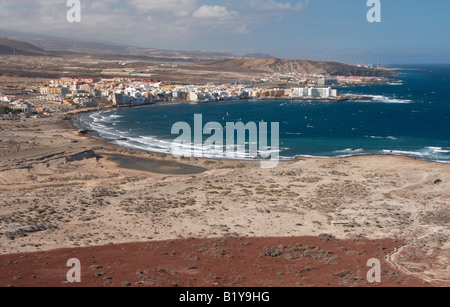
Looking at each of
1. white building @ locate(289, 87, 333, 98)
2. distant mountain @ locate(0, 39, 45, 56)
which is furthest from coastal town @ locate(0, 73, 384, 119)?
distant mountain @ locate(0, 39, 45, 56)

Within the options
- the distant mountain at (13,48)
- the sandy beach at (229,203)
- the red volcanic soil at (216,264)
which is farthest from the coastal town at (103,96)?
the distant mountain at (13,48)

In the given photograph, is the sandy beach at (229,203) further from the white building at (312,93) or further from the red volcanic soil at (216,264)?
the white building at (312,93)

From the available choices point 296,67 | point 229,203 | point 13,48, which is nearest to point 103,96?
point 229,203

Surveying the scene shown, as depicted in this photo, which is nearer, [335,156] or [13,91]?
[335,156]

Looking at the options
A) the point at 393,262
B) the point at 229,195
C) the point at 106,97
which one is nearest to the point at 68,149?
the point at 229,195

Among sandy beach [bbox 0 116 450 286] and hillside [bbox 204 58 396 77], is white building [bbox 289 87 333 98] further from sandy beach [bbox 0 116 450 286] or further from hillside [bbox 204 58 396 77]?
hillside [bbox 204 58 396 77]
